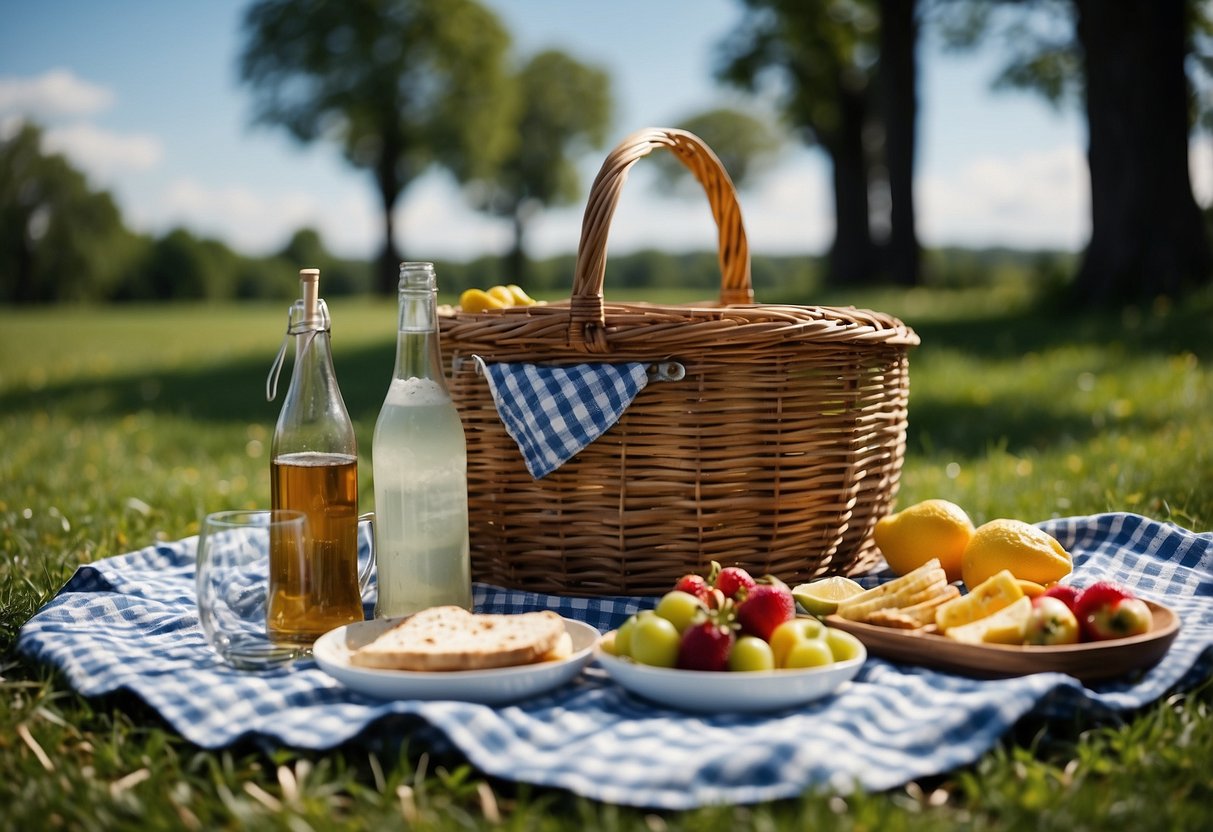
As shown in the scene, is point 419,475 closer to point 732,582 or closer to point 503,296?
point 732,582

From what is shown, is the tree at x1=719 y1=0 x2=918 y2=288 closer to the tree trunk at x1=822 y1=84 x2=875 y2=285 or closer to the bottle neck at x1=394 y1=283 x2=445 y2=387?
the tree trunk at x1=822 y1=84 x2=875 y2=285

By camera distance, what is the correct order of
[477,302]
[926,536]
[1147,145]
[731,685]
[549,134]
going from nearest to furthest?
[731,685] < [926,536] < [477,302] < [1147,145] < [549,134]

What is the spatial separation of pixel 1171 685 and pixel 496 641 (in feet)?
4.11

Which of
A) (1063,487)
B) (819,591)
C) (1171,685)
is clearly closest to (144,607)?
(819,591)

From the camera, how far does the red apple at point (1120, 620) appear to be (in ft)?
6.52


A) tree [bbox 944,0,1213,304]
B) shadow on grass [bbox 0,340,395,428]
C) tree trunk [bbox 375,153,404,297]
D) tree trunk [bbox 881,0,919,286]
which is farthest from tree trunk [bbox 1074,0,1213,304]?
tree trunk [bbox 375,153,404,297]

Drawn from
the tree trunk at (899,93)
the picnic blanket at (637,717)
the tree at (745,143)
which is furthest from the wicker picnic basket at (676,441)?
the tree at (745,143)

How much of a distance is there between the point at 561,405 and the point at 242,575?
0.77m

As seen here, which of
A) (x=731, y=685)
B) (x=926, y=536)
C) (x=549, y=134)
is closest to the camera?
(x=731, y=685)

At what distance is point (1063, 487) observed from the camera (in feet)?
12.6

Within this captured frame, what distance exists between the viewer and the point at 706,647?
1.84 metres

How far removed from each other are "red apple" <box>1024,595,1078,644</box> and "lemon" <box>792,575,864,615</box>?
0.39m

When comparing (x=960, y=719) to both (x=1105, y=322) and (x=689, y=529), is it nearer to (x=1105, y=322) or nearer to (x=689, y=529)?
(x=689, y=529)

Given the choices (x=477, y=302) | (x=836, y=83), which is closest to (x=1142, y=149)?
(x=477, y=302)
